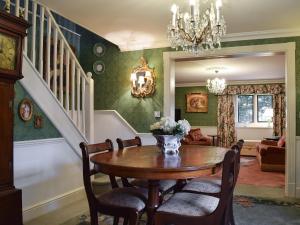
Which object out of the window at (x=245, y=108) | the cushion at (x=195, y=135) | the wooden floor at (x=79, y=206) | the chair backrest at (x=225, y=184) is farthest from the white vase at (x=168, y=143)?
the window at (x=245, y=108)

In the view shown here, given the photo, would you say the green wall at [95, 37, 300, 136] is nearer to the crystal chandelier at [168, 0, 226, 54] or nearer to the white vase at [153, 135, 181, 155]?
the crystal chandelier at [168, 0, 226, 54]

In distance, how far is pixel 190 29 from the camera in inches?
111

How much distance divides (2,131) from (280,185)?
4426 millimetres

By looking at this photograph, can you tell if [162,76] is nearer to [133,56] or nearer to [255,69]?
Result: [133,56]

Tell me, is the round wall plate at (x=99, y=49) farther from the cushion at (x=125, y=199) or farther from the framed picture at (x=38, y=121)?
the cushion at (x=125, y=199)

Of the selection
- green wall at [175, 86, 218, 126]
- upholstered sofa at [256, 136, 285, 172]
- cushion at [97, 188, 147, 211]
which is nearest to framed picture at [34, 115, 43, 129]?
cushion at [97, 188, 147, 211]

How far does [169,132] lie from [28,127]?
1643 mm

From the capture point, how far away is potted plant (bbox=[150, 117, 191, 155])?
7.95 feet

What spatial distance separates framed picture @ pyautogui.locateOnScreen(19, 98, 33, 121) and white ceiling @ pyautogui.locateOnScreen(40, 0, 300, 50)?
1156 millimetres

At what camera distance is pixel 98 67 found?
5.26 meters

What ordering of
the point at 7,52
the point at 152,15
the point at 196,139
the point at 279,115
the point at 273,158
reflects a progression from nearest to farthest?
1. the point at 7,52
2. the point at 152,15
3. the point at 273,158
4. the point at 196,139
5. the point at 279,115

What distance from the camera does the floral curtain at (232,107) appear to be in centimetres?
927

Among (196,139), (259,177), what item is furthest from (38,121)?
(196,139)

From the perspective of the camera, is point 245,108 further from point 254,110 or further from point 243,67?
point 243,67
